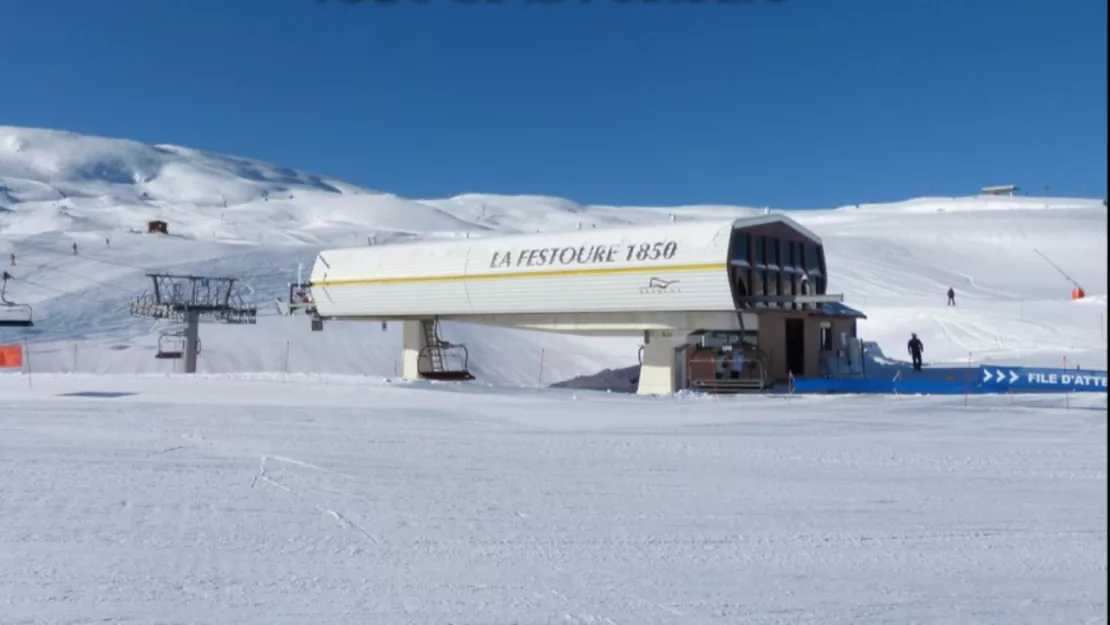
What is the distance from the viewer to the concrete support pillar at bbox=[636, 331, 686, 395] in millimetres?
23953

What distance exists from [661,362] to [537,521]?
51.7 ft

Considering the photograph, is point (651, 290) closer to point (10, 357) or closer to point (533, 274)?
point (533, 274)

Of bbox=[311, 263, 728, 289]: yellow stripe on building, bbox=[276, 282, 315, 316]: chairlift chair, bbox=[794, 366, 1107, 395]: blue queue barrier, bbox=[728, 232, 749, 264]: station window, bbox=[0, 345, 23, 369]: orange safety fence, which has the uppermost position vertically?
bbox=[728, 232, 749, 264]: station window

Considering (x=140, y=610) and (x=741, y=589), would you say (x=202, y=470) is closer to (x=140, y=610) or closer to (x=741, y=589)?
(x=140, y=610)

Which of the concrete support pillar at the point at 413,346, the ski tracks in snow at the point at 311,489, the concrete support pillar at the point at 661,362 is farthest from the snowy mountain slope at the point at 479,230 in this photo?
the ski tracks in snow at the point at 311,489

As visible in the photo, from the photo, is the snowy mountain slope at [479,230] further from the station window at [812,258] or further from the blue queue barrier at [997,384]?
the blue queue barrier at [997,384]

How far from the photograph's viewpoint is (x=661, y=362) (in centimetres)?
2419

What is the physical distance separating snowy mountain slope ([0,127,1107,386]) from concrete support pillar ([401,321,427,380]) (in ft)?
19.9

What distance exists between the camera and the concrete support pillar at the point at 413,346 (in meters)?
28.8

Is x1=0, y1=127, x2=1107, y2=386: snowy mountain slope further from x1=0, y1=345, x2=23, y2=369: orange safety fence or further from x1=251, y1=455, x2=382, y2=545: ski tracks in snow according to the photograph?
x1=251, y1=455, x2=382, y2=545: ski tracks in snow

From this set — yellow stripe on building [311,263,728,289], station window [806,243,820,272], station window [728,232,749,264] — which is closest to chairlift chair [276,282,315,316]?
yellow stripe on building [311,263,728,289]

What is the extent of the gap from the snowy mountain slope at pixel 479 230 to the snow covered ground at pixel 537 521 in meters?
20.5

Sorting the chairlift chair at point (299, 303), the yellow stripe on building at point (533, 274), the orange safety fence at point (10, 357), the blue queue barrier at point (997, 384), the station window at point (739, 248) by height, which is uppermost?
the station window at point (739, 248)

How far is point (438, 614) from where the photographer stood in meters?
6.28
